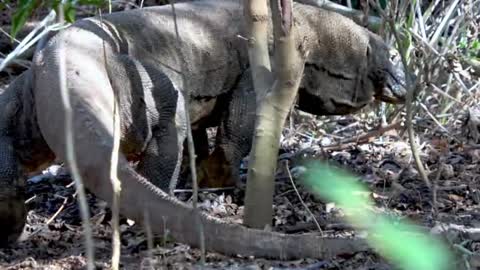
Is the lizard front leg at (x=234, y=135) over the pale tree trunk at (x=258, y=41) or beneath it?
beneath

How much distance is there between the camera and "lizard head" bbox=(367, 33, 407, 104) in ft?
21.2

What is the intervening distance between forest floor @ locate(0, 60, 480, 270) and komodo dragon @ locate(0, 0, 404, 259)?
0.17 m

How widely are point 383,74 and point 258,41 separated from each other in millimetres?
2933

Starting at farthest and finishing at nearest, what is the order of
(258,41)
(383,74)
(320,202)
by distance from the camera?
1. (383,74)
2. (320,202)
3. (258,41)

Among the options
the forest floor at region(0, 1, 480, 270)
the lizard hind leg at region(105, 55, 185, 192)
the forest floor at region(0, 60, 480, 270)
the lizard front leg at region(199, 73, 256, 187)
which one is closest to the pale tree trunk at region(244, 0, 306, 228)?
the forest floor at region(0, 1, 480, 270)

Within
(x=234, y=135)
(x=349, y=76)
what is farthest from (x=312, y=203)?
(x=349, y=76)

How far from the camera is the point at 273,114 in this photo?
373cm

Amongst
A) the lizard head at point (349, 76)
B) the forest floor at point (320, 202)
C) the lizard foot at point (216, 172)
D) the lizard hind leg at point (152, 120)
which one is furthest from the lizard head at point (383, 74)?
the lizard hind leg at point (152, 120)

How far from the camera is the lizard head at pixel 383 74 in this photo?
6.45 metres

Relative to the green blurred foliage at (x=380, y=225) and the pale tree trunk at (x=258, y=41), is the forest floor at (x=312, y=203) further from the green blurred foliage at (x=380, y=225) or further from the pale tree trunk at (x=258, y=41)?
the green blurred foliage at (x=380, y=225)

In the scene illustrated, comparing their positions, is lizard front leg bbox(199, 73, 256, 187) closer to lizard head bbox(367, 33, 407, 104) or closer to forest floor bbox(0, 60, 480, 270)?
forest floor bbox(0, 60, 480, 270)

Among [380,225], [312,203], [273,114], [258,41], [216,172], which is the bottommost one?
[216,172]

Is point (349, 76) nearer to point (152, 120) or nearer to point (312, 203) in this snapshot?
point (312, 203)

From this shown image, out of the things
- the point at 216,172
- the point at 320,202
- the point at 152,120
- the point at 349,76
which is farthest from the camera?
the point at 349,76
